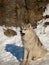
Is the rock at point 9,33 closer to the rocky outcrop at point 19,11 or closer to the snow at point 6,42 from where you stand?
the snow at point 6,42

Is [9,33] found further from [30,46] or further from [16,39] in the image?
[30,46]

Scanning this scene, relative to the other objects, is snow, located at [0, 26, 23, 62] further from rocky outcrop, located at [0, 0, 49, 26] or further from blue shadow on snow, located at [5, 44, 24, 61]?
rocky outcrop, located at [0, 0, 49, 26]

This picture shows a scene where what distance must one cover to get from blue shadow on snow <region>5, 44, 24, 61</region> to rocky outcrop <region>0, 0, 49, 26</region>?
190 cm

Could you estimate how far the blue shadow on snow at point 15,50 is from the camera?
6.32 meters

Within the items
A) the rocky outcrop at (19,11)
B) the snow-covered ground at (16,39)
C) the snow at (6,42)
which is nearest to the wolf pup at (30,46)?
the snow-covered ground at (16,39)

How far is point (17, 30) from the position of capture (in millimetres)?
8727

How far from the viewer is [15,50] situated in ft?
22.0

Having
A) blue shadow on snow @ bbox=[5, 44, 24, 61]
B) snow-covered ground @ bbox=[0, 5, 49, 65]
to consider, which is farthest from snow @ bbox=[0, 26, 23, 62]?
blue shadow on snow @ bbox=[5, 44, 24, 61]

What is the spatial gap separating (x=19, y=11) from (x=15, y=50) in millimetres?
2617

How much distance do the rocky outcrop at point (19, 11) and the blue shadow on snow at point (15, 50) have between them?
1899 mm

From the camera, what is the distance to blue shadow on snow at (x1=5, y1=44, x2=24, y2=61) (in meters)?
6.32

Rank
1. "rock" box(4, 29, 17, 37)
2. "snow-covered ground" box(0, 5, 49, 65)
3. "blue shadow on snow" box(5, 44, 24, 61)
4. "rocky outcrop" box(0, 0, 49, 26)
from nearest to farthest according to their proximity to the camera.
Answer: "blue shadow on snow" box(5, 44, 24, 61), "snow-covered ground" box(0, 5, 49, 65), "rock" box(4, 29, 17, 37), "rocky outcrop" box(0, 0, 49, 26)

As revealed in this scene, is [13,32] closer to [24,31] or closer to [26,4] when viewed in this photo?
[26,4]

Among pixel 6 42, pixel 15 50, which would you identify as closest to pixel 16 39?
pixel 6 42
